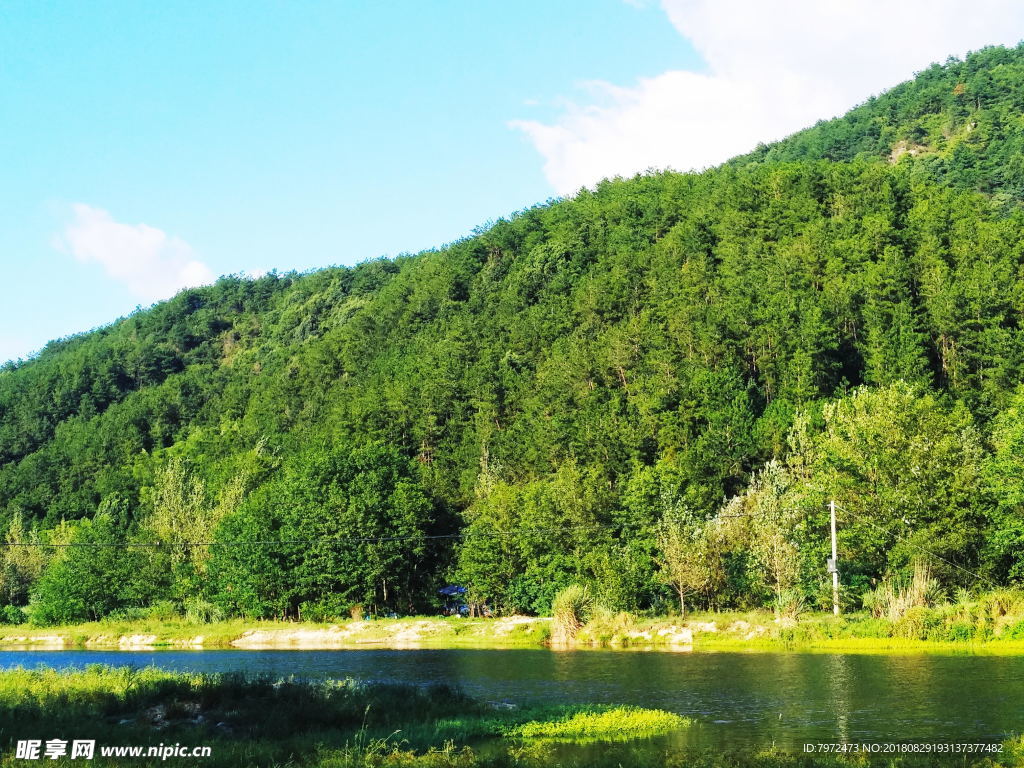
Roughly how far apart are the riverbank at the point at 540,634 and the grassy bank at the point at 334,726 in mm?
29911

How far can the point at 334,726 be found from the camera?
29250 mm

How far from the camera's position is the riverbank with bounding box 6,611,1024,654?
5522 centimetres

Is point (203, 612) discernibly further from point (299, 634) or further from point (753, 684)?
point (753, 684)

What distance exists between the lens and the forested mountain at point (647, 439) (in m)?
68.9

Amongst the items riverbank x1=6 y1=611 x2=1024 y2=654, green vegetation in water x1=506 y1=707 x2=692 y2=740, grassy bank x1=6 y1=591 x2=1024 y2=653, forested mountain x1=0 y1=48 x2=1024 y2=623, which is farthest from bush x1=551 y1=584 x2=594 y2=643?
green vegetation in water x1=506 y1=707 x2=692 y2=740

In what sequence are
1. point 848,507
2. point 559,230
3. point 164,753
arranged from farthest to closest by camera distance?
point 559,230 < point 848,507 < point 164,753

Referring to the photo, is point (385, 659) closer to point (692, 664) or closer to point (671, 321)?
point (692, 664)

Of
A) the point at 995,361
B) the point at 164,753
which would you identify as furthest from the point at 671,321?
the point at 164,753

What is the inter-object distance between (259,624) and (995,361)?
247 ft

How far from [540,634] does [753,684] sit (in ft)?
111

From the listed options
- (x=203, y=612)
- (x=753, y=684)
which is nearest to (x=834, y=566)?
(x=753, y=684)

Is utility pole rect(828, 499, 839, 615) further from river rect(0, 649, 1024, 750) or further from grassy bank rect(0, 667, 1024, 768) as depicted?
grassy bank rect(0, 667, 1024, 768)

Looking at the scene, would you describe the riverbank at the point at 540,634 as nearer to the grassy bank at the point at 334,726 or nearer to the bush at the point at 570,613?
the bush at the point at 570,613

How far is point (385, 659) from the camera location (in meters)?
61.1
